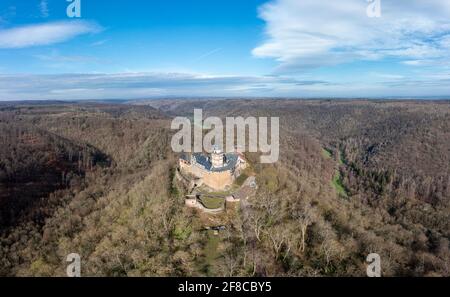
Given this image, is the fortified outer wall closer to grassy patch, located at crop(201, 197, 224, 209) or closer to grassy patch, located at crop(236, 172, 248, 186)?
grassy patch, located at crop(236, 172, 248, 186)

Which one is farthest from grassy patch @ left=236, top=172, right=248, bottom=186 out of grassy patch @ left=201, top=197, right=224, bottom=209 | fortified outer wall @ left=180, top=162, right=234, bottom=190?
grassy patch @ left=201, top=197, right=224, bottom=209

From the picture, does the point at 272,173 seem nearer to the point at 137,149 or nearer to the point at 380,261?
→ the point at 380,261

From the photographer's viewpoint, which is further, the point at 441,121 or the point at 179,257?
the point at 441,121

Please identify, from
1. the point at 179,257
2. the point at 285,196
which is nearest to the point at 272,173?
the point at 285,196

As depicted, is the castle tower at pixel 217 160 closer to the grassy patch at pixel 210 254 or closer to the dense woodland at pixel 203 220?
the dense woodland at pixel 203 220

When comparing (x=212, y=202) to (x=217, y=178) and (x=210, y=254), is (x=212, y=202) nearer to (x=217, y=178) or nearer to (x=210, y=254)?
(x=217, y=178)

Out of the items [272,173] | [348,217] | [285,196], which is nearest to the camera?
[285,196]

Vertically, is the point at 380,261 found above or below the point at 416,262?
above

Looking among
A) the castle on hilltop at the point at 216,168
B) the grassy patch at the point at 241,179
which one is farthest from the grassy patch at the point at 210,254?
the grassy patch at the point at 241,179
